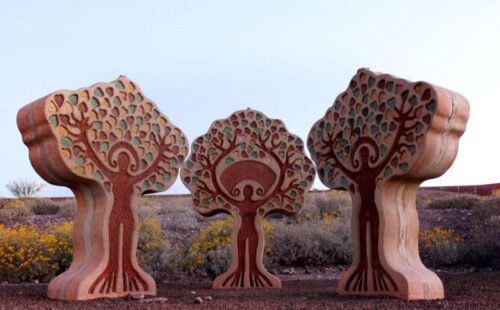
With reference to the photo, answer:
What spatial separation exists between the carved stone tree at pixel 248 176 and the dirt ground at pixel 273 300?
1.03m

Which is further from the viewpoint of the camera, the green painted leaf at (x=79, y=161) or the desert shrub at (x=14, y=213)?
the desert shrub at (x=14, y=213)

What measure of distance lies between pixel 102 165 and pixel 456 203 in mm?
13935

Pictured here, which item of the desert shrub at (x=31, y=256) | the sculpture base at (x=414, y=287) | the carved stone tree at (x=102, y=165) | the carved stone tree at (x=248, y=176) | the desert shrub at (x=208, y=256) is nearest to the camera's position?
the sculpture base at (x=414, y=287)

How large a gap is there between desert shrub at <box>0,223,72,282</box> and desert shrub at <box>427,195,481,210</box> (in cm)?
1162

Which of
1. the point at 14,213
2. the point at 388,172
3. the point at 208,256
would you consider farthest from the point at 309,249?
the point at 14,213

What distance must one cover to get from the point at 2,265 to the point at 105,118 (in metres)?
4.58

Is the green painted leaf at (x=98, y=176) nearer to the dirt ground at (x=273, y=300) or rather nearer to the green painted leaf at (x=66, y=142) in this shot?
the green painted leaf at (x=66, y=142)

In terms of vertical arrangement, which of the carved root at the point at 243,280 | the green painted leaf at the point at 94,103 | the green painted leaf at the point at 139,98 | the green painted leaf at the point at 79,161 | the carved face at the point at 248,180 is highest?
the green painted leaf at the point at 139,98

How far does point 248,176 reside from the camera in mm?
10516

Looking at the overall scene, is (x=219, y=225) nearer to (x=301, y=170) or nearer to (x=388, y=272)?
(x=301, y=170)

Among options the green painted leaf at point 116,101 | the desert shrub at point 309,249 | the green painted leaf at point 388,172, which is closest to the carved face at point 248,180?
the green painted leaf at point 116,101

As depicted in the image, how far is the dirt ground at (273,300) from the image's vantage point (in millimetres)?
6867

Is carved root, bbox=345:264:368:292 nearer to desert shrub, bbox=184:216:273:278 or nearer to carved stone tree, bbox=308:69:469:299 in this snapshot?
carved stone tree, bbox=308:69:469:299

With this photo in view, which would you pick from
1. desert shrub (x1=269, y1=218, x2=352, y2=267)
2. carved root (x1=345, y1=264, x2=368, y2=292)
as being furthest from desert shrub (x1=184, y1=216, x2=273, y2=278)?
carved root (x1=345, y1=264, x2=368, y2=292)
